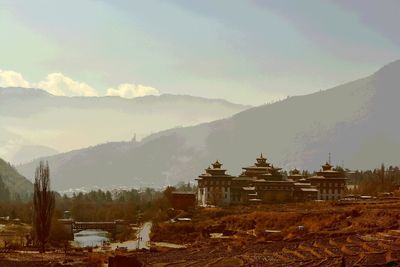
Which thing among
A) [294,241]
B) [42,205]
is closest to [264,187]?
[42,205]

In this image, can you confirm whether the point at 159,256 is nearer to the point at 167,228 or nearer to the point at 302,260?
the point at 302,260

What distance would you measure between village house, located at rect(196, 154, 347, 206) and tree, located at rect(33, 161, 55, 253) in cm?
5244

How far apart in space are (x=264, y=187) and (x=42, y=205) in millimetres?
59561

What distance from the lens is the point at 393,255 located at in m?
39.2

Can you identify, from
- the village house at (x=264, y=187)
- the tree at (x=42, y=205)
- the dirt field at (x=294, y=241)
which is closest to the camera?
the dirt field at (x=294, y=241)

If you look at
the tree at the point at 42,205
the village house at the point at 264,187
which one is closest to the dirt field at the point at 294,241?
the tree at the point at 42,205

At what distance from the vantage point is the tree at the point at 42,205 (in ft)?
212

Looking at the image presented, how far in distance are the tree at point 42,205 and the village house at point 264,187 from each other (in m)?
52.4

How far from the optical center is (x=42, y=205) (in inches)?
2576

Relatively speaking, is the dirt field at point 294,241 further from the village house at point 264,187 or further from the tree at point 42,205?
the village house at point 264,187

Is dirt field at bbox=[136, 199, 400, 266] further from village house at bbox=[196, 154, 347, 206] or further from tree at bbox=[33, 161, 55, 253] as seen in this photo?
village house at bbox=[196, 154, 347, 206]

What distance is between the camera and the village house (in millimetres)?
117062

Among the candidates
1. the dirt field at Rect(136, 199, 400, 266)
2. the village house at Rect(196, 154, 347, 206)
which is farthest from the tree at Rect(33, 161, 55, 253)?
the village house at Rect(196, 154, 347, 206)

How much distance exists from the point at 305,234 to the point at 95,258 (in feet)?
63.0
